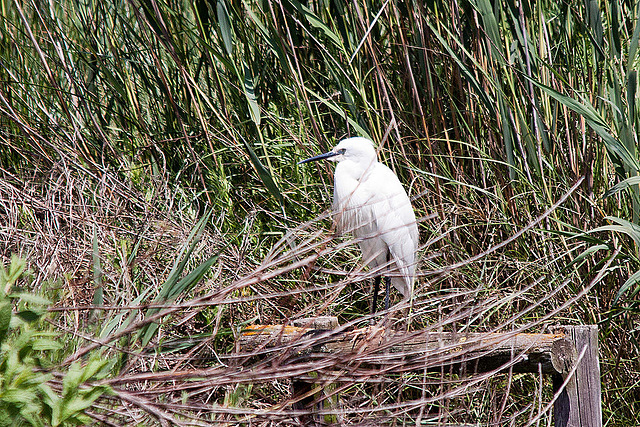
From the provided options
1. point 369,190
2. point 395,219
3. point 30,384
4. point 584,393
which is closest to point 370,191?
point 369,190

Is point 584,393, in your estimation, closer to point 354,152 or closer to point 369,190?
point 369,190

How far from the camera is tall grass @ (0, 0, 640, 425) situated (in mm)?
2045

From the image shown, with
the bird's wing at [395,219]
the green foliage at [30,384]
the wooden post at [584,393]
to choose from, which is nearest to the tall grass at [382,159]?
the bird's wing at [395,219]

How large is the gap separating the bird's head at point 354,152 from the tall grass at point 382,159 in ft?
0.39

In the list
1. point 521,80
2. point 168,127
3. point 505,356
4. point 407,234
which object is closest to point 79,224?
point 168,127

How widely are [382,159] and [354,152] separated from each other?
15.5 inches

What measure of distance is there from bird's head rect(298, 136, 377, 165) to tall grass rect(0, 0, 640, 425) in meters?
0.12

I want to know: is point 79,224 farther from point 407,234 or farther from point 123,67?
point 407,234

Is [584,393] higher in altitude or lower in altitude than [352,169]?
lower

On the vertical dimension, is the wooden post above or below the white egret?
below

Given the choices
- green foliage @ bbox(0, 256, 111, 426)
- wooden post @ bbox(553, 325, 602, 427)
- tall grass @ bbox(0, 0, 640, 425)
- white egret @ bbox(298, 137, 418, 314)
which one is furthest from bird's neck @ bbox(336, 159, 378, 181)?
green foliage @ bbox(0, 256, 111, 426)

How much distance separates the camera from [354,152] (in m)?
2.27

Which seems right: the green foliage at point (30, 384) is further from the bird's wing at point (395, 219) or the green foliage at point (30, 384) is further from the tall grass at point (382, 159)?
the bird's wing at point (395, 219)

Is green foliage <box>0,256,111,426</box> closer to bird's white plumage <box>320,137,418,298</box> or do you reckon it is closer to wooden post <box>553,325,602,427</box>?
wooden post <box>553,325,602,427</box>
